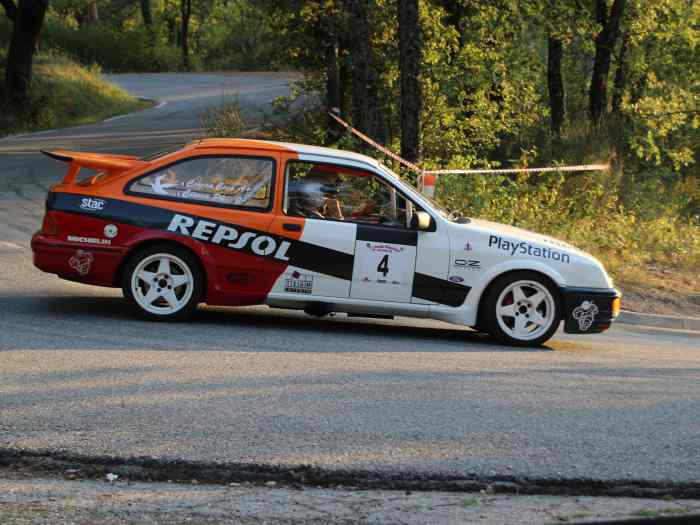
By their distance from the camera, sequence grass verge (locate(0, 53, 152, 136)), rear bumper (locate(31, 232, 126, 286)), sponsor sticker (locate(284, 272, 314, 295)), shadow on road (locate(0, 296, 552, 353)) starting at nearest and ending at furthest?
shadow on road (locate(0, 296, 552, 353))
rear bumper (locate(31, 232, 126, 286))
sponsor sticker (locate(284, 272, 314, 295))
grass verge (locate(0, 53, 152, 136))

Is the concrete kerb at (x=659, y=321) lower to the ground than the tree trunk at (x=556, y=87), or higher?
lower

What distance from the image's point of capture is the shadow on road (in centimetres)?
895

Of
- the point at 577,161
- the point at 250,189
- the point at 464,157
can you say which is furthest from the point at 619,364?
the point at 577,161

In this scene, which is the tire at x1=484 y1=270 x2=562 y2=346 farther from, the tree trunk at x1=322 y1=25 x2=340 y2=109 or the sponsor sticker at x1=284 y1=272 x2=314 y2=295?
the tree trunk at x1=322 y1=25 x2=340 y2=109

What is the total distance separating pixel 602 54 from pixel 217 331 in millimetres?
21069

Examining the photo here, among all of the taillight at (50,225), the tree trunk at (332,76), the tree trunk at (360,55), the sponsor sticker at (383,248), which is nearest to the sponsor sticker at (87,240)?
the taillight at (50,225)

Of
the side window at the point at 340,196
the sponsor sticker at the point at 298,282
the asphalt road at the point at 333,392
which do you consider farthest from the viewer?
the side window at the point at 340,196

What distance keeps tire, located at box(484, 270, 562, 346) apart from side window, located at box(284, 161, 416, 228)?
3.43ft

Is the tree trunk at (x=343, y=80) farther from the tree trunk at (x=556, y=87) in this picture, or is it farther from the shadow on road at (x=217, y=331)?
the shadow on road at (x=217, y=331)

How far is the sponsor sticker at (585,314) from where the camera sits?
10.2m

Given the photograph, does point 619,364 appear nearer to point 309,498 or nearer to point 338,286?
point 338,286

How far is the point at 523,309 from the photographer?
10.2 m

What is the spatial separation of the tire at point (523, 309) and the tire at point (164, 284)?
2.55 m

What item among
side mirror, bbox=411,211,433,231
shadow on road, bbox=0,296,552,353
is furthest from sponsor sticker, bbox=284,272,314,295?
side mirror, bbox=411,211,433,231
